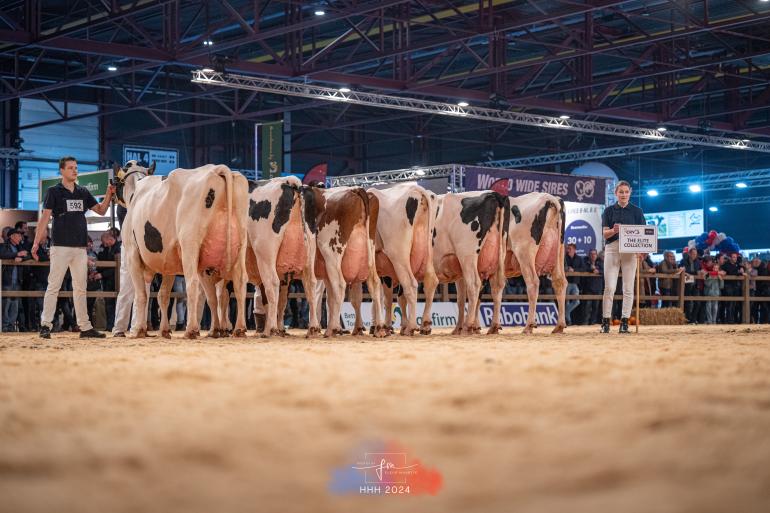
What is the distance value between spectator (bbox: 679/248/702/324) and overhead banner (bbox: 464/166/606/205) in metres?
2.51

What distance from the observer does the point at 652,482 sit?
129 inches

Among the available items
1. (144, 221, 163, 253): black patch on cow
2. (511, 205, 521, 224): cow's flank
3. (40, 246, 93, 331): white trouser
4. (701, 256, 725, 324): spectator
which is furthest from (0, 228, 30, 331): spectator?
(701, 256, 725, 324): spectator

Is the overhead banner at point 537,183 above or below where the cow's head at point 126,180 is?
above

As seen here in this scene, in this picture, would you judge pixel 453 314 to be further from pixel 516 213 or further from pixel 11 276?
pixel 11 276

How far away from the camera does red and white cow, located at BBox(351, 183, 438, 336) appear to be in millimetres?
14711

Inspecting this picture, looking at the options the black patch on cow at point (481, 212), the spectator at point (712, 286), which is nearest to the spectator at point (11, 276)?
the black patch on cow at point (481, 212)

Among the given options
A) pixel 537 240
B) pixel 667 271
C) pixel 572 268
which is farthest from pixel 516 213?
pixel 667 271

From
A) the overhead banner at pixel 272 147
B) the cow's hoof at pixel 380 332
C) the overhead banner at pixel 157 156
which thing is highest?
the overhead banner at pixel 157 156

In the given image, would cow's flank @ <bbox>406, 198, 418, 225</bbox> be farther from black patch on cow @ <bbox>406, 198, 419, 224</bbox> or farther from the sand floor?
the sand floor

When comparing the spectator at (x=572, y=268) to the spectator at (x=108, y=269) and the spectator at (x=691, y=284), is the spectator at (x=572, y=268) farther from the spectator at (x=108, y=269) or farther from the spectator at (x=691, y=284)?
the spectator at (x=108, y=269)

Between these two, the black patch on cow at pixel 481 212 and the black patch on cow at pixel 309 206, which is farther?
the black patch on cow at pixel 481 212

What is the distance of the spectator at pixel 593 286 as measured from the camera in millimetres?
23156

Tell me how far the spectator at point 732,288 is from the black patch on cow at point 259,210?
15.9 metres

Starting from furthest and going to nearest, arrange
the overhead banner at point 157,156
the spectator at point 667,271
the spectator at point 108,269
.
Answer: the overhead banner at point 157,156 < the spectator at point 667,271 < the spectator at point 108,269
